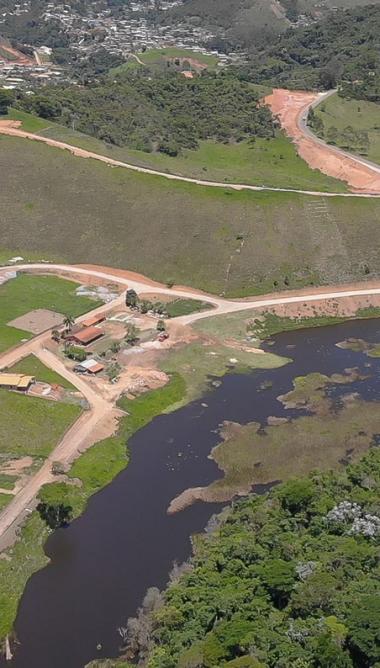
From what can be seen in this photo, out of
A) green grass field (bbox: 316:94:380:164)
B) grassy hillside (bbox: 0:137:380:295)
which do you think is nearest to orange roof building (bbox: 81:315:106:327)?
grassy hillside (bbox: 0:137:380:295)

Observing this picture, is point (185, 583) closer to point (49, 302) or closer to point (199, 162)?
point (49, 302)

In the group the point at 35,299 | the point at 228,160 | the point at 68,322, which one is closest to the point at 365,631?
the point at 68,322

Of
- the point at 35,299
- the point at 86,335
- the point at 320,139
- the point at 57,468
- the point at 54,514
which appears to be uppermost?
the point at 54,514

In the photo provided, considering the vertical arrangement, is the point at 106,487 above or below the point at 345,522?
below

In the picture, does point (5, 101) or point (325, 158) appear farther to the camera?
point (5, 101)

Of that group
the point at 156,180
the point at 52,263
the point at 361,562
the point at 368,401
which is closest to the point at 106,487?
the point at 361,562

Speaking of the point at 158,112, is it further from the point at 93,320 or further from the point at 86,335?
the point at 86,335
